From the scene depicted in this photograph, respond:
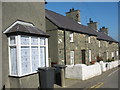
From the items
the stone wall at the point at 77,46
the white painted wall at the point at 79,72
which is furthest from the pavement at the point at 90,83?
the stone wall at the point at 77,46

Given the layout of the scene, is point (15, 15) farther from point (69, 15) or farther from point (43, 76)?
point (69, 15)

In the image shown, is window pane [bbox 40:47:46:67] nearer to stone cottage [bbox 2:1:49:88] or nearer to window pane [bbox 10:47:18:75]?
stone cottage [bbox 2:1:49:88]

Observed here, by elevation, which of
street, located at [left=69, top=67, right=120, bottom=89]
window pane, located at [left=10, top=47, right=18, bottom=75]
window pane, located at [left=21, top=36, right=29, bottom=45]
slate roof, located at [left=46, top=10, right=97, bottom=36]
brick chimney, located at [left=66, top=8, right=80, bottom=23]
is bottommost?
street, located at [left=69, top=67, right=120, bottom=89]

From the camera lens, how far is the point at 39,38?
873 cm

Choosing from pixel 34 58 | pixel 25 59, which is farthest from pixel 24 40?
pixel 34 58

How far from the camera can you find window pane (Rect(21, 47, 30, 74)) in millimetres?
7531

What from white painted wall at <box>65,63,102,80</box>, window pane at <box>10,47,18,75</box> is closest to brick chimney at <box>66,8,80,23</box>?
white painted wall at <box>65,63,102,80</box>

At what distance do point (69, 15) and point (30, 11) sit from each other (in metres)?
15.7

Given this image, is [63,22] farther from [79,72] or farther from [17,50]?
[17,50]

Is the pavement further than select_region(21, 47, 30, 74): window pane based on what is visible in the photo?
Yes

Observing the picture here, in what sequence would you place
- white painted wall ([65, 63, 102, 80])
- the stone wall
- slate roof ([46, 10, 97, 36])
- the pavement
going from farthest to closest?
slate roof ([46, 10, 97, 36]) → the stone wall → white painted wall ([65, 63, 102, 80]) → the pavement

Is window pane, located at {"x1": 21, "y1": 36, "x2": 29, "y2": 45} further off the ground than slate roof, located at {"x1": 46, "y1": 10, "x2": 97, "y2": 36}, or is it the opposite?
slate roof, located at {"x1": 46, "y1": 10, "x2": 97, "y2": 36}

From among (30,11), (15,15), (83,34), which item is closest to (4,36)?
(15,15)

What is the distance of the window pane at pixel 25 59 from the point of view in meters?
7.53
